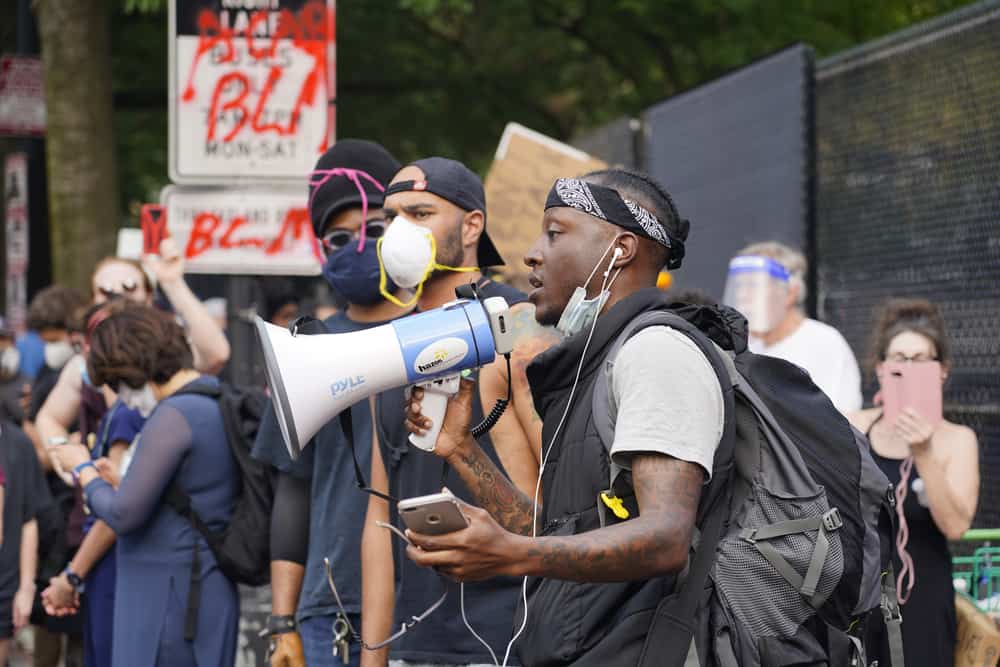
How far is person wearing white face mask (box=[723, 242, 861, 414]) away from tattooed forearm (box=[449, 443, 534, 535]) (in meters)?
3.05

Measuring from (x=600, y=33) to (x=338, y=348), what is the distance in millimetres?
12837

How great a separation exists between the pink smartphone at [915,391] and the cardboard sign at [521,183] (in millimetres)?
3645

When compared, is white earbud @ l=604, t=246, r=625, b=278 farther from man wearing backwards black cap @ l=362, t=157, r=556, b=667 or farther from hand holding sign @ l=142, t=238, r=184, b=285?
hand holding sign @ l=142, t=238, r=184, b=285

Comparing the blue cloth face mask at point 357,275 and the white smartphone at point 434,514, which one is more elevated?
the blue cloth face mask at point 357,275

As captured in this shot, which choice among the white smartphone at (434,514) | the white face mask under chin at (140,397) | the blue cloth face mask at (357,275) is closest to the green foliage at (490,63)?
the white face mask under chin at (140,397)

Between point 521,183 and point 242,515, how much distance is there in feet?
12.8

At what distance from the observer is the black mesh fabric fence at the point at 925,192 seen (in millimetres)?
6750

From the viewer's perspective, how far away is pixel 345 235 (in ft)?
16.0

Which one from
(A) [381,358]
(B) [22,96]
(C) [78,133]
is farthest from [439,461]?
(B) [22,96]

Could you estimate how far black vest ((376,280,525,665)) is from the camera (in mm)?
3906

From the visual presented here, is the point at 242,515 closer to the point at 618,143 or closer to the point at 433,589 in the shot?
the point at 433,589

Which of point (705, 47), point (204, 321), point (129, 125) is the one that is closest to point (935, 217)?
point (204, 321)

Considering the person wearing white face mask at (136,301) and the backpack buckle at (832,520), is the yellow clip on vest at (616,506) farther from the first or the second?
the person wearing white face mask at (136,301)

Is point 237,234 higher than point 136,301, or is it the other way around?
point 237,234
